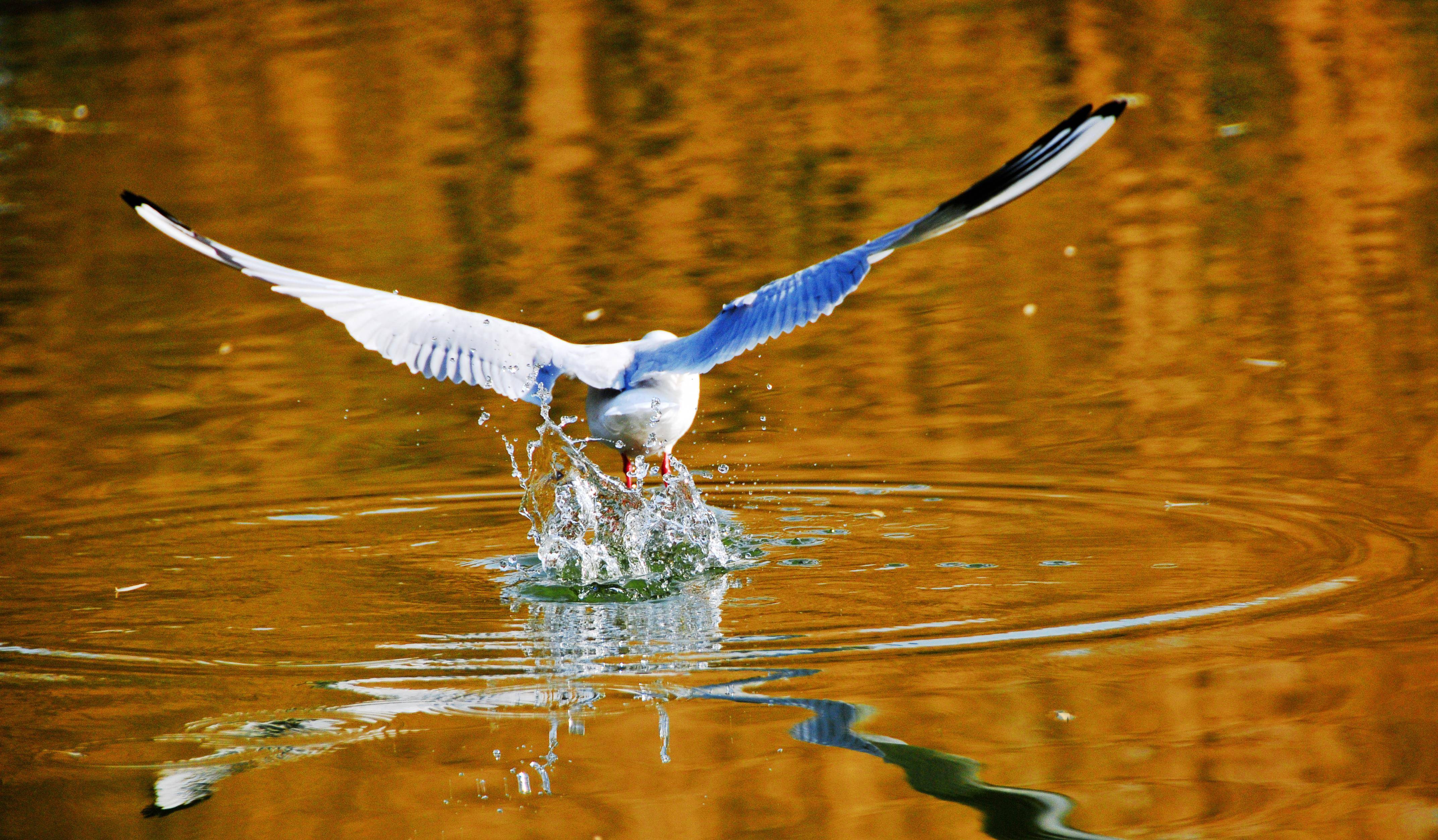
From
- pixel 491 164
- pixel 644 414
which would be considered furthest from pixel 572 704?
pixel 491 164

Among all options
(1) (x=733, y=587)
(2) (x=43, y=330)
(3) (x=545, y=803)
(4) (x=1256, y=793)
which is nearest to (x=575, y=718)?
(3) (x=545, y=803)

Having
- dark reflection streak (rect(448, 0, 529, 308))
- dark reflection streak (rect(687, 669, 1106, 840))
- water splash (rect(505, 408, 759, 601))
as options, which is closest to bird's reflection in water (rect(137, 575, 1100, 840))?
dark reflection streak (rect(687, 669, 1106, 840))

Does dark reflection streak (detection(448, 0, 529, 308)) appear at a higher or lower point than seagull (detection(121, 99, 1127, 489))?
higher

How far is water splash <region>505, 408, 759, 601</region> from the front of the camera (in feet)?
18.4

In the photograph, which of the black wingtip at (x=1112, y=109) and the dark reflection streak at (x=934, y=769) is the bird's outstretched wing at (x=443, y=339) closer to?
the dark reflection streak at (x=934, y=769)

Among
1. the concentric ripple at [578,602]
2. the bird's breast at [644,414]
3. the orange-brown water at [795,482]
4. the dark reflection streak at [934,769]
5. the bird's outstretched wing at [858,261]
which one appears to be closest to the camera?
the dark reflection streak at [934,769]

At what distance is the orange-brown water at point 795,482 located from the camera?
12.9ft

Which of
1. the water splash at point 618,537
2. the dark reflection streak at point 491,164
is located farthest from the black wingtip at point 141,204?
the dark reflection streak at point 491,164

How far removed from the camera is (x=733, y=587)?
5.38 metres

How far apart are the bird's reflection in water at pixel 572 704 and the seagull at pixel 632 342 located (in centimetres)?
68

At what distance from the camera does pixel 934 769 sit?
3.83 meters

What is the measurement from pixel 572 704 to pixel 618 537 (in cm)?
154

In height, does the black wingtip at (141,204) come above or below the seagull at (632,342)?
above

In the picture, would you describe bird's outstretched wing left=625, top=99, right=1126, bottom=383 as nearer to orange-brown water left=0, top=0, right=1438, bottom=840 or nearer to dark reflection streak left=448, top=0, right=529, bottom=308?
orange-brown water left=0, top=0, right=1438, bottom=840
